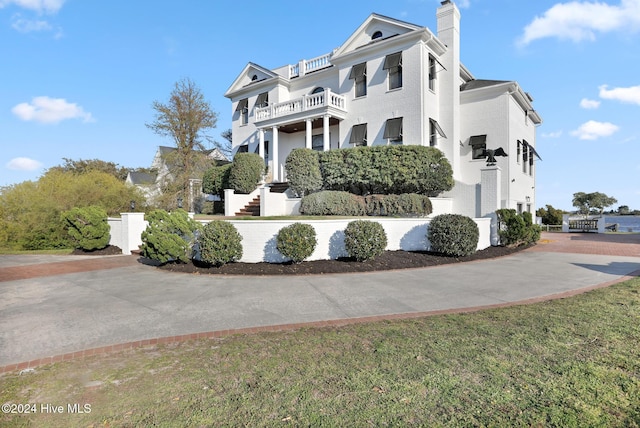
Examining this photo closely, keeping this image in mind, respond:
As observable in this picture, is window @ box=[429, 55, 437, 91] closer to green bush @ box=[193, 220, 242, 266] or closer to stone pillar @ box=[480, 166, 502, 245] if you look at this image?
stone pillar @ box=[480, 166, 502, 245]

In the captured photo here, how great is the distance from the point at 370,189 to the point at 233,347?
13.9 meters

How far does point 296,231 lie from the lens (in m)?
9.86

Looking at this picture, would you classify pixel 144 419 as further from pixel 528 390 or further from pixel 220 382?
pixel 528 390

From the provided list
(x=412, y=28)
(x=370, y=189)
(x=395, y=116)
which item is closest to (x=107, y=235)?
(x=370, y=189)

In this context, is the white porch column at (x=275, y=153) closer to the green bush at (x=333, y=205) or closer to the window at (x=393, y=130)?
the window at (x=393, y=130)

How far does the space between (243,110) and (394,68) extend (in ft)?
42.1

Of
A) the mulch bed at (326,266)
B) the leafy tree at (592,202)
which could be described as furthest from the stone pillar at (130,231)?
the leafy tree at (592,202)

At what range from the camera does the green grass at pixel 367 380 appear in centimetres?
277

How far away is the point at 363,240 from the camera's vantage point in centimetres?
1011

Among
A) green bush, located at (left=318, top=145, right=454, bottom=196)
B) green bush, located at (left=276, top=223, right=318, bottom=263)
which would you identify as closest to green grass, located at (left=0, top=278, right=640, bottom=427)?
green bush, located at (left=276, top=223, right=318, bottom=263)

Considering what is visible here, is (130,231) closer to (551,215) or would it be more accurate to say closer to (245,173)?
(245,173)

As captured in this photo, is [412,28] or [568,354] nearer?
[568,354]

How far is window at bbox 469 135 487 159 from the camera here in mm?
19688

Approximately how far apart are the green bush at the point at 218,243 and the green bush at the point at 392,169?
8.44 m
